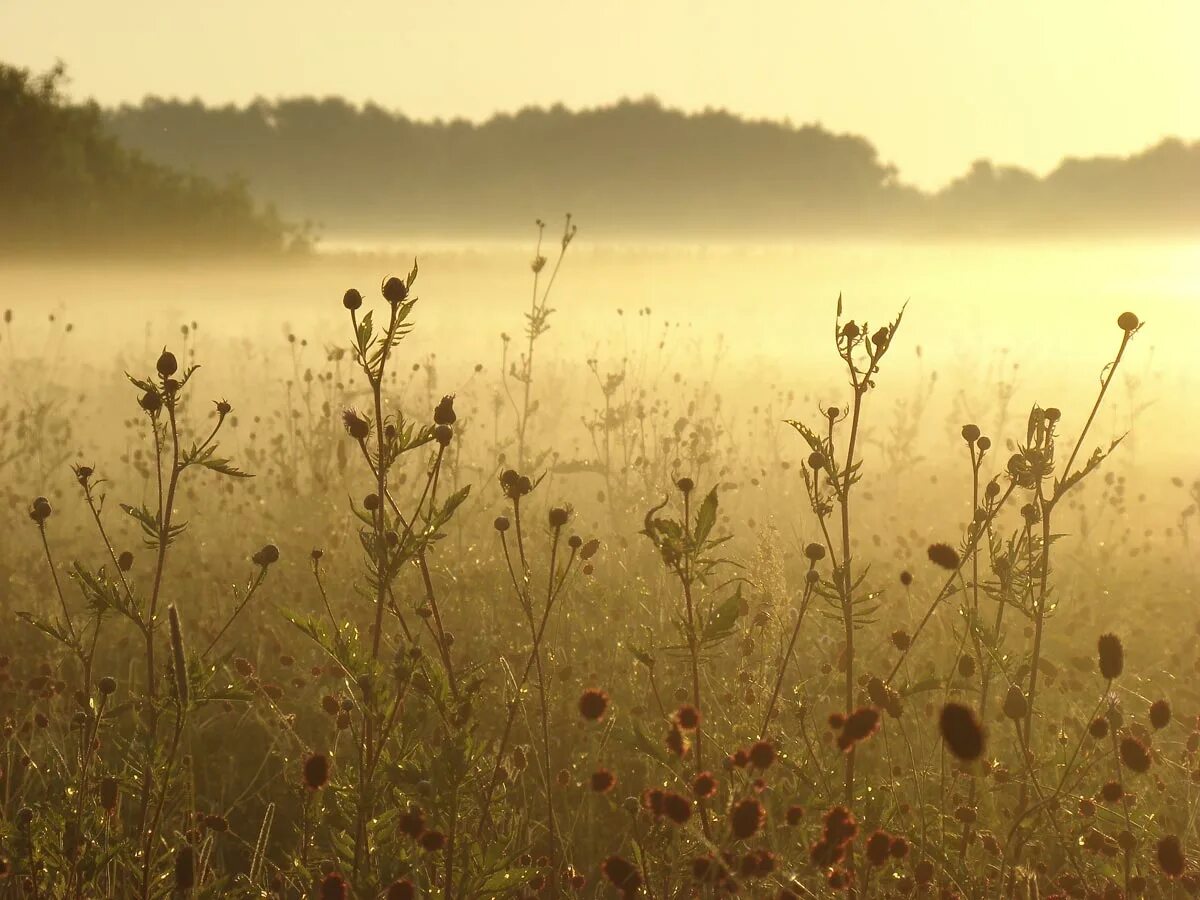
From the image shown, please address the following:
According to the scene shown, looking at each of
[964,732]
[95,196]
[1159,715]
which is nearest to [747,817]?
[964,732]

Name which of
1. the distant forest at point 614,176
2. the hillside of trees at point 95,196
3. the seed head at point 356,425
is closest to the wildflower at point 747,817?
the seed head at point 356,425

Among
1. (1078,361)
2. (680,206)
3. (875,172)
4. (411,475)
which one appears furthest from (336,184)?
(411,475)

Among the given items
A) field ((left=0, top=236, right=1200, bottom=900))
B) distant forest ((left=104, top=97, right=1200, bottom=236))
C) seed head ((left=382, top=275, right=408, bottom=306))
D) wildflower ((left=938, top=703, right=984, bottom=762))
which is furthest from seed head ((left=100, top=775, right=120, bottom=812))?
distant forest ((left=104, top=97, right=1200, bottom=236))

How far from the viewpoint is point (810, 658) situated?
4910 mm

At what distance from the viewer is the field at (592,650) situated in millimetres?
2193

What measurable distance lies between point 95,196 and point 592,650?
83.0 feet

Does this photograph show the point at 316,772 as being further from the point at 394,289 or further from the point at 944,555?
the point at 944,555

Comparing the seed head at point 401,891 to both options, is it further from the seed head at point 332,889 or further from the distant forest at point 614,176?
the distant forest at point 614,176

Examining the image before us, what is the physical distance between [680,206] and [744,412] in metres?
69.6

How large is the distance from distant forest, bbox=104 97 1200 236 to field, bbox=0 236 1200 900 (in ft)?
171

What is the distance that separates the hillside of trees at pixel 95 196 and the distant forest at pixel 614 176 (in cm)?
2886

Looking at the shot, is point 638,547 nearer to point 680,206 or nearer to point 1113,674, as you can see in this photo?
point 1113,674

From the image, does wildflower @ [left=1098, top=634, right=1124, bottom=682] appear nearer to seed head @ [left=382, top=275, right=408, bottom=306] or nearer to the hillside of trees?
seed head @ [left=382, top=275, right=408, bottom=306]

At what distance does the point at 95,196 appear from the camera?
2642 centimetres
